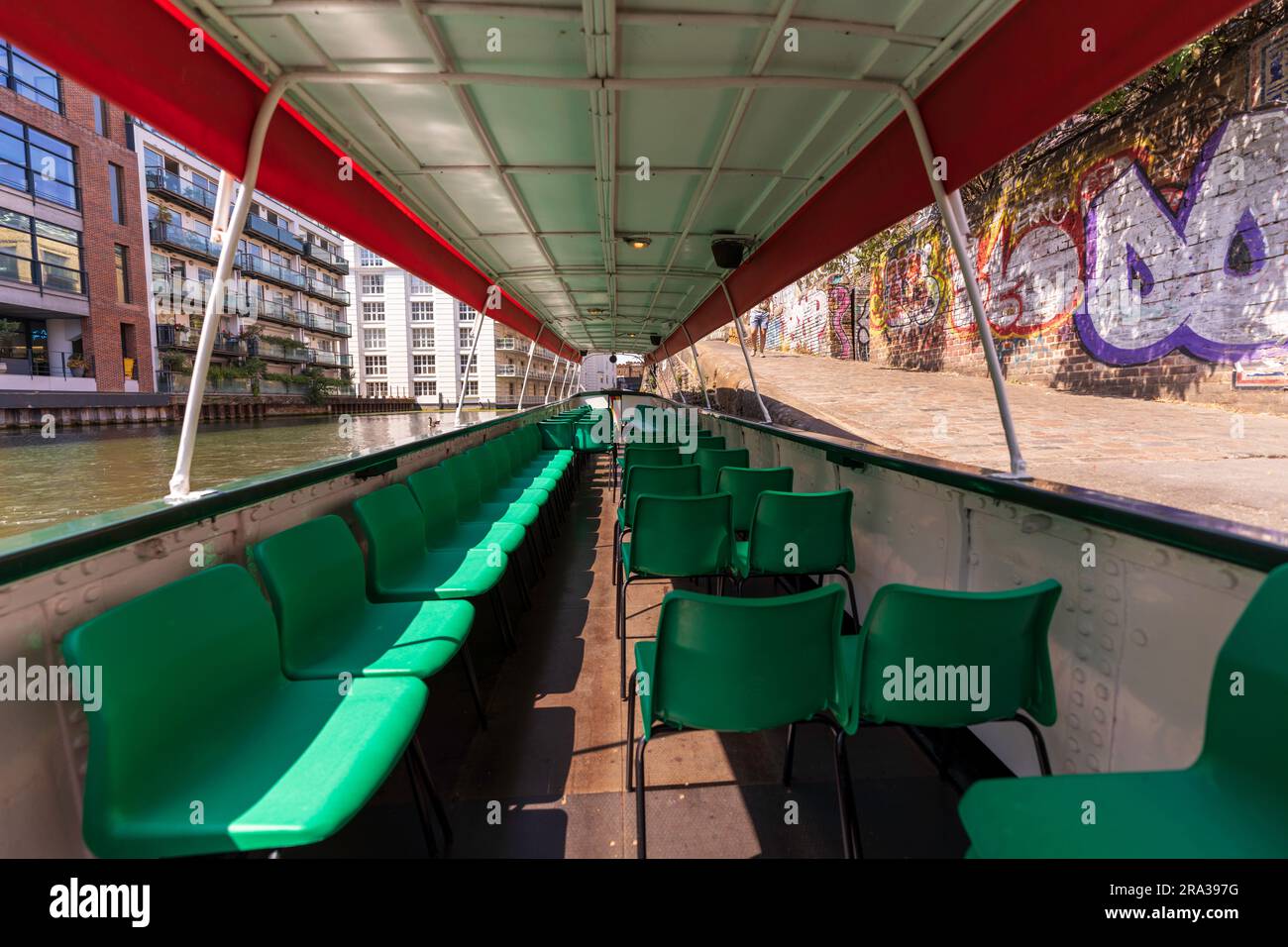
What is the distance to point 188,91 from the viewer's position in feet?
6.16

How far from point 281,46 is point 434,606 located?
2.15m

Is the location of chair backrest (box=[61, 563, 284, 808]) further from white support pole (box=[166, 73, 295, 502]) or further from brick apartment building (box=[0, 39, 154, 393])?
brick apartment building (box=[0, 39, 154, 393])

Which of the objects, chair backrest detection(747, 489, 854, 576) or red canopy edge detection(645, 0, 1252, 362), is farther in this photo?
chair backrest detection(747, 489, 854, 576)

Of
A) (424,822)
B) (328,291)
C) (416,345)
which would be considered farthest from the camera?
(416,345)

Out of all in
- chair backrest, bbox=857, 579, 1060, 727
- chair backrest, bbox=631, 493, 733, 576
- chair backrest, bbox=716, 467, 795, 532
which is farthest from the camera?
chair backrest, bbox=716, 467, 795, 532

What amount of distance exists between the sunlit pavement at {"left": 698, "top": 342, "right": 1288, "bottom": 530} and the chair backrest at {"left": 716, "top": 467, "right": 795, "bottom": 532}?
1408 millimetres

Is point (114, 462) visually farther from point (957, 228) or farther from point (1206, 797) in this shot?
point (1206, 797)

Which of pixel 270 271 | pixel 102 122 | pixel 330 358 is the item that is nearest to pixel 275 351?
pixel 270 271

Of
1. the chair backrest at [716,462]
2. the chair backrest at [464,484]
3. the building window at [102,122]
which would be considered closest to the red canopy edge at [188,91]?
Result: the chair backrest at [464,484]

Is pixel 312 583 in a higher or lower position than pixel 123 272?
lower

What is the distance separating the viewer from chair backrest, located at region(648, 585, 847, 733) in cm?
143

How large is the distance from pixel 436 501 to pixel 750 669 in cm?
245

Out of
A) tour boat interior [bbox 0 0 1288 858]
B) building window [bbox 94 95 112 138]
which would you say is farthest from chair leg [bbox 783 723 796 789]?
building window [bbox 94 95 112 138]
